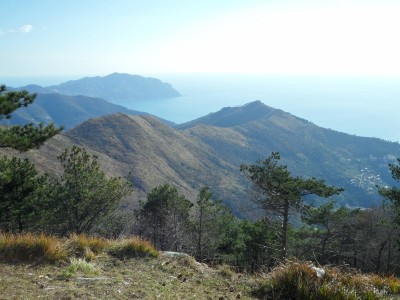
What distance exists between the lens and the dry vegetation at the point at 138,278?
5594 mm

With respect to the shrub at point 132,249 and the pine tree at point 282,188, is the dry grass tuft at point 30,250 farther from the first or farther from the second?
the pine tree at point 282,188

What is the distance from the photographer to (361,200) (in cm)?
18825

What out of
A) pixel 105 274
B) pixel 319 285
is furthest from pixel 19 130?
pixel 319 285

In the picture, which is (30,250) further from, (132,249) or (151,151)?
(151,151)

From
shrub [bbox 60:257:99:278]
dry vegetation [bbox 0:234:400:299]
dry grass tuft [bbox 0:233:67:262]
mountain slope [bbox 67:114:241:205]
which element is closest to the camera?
dry vegetation [bbox 0:234:400:299]

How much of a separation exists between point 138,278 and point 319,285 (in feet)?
11.1

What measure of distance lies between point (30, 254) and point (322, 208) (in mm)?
23002

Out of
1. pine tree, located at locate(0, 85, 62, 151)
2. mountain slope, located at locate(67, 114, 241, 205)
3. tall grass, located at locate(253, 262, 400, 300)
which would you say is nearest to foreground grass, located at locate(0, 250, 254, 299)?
tall grass, located at locate(253, 262, 400, 300)

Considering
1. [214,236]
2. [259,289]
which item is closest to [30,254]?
[259,289]

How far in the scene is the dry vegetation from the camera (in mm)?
5594

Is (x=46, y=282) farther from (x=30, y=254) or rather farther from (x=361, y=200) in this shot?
(x=361, y=200)

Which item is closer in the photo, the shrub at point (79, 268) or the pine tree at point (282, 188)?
the shrub at point (79, 268)

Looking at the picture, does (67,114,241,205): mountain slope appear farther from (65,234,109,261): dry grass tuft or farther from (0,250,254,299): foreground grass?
(0,250,254,299): foreground grass

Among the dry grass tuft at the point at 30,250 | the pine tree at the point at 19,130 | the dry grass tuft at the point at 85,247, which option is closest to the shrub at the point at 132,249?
the dry grass tuft at the point at 85,247
